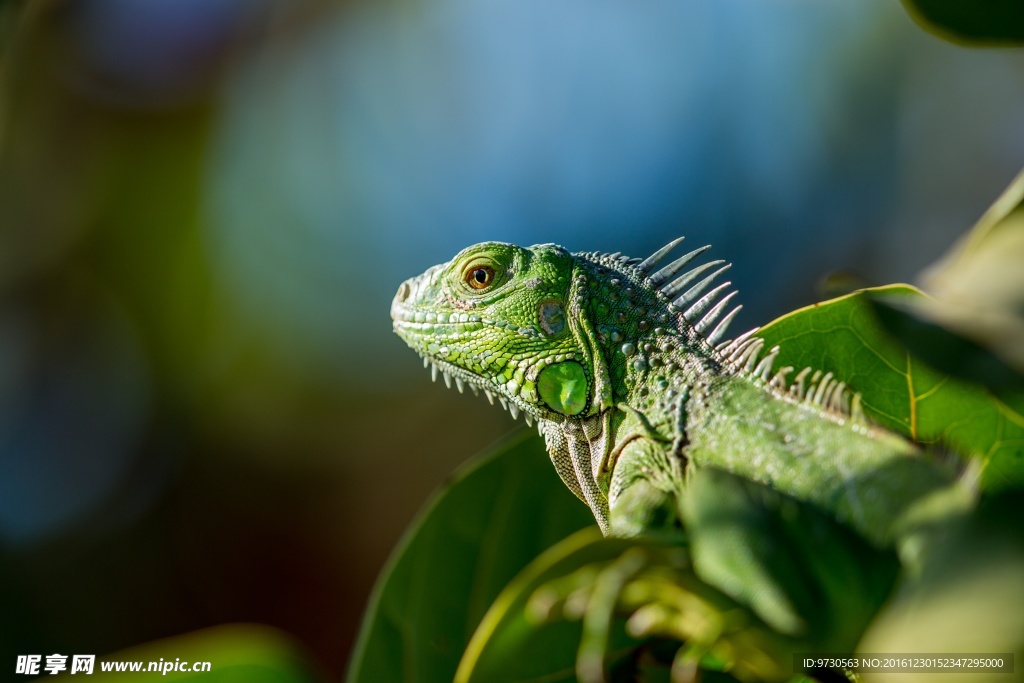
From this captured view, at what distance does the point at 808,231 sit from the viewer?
10492 millimetres

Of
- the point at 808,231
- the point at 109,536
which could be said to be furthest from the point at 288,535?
the point at 808,231

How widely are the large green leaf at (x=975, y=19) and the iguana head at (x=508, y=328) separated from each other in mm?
1129

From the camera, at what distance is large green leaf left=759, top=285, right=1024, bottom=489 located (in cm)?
180

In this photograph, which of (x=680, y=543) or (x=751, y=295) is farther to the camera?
(x=751, y=295)

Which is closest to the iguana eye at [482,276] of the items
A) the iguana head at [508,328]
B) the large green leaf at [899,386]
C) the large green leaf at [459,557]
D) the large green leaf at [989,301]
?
the iguana head at [508,328]

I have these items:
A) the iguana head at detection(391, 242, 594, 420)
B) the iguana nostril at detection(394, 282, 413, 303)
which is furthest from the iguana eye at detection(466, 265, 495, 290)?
the iguana nostril at detection(394, 282, 413, 303)

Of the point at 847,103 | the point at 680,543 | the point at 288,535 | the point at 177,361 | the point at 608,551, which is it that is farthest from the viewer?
the point at 847,103

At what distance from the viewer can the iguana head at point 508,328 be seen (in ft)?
7.80

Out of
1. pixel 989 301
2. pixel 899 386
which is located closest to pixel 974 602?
pixel 989 301

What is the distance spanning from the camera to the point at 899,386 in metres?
1.94

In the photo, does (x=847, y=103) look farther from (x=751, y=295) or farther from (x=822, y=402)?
(x=822, y=402)

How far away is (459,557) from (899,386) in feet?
3.52

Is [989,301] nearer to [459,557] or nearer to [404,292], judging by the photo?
[459,557]

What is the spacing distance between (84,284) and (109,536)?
2.50 meters
